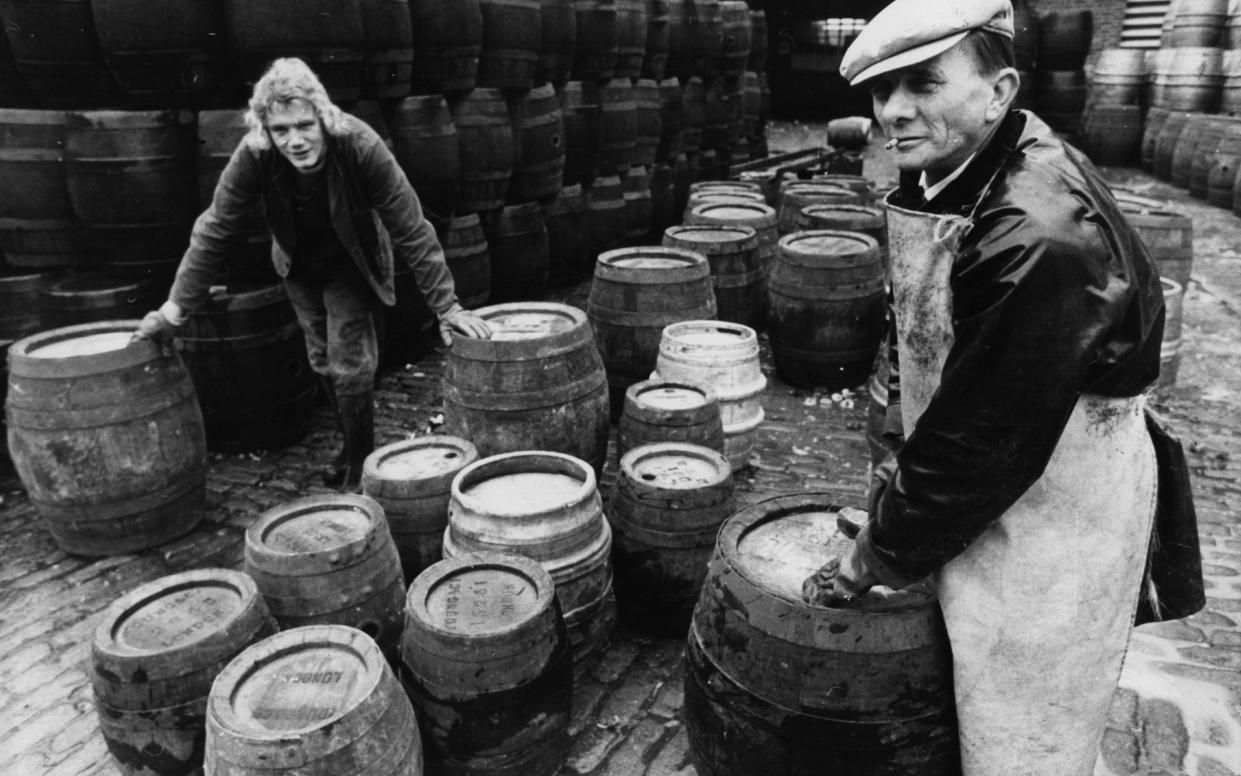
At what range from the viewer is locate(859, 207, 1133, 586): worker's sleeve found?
56.4 inches

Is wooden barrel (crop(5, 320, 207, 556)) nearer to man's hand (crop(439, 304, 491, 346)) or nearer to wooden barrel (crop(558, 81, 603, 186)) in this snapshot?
man's hand (crop(439, 304, 491, 346))

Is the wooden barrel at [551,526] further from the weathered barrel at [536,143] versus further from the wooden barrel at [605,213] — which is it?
the wooden barrel at [605,213]

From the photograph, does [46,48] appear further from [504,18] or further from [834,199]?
[834,199]

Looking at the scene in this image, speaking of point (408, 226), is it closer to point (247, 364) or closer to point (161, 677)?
point (247, 364)

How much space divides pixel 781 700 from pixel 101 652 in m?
1.89

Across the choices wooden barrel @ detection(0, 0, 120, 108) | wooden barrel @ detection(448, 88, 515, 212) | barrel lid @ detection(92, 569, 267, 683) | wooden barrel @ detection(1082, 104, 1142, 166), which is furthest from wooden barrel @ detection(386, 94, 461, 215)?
wooden barrel @ detection(1082, 104, 1142, 166)

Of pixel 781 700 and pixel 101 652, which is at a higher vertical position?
pixel 781 700

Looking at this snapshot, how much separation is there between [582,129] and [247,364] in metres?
4.37

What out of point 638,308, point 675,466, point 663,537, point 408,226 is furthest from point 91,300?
point 663,537

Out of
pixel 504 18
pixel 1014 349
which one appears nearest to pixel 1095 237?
pixel 1014 349

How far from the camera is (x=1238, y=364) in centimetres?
644

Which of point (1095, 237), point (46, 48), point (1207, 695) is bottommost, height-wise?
point (1207, 695)

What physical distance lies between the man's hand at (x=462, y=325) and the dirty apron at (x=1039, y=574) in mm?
2504

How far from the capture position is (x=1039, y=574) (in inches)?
67.5
